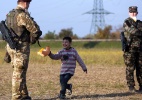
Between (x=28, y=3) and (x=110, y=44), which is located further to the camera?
(x=110, y=44)

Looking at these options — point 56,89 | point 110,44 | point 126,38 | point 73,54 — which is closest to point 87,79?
point 56,89

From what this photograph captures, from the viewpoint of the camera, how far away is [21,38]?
26.3 feet

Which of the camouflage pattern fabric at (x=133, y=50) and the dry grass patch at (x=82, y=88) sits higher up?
the camouflage pattern fabric at (x=133, y=50)

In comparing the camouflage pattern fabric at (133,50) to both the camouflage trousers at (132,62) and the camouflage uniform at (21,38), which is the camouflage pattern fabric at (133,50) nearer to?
the camouflage trousers at (132,62)

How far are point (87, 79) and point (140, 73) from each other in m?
3.13

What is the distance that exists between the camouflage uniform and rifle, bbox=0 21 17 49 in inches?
3.1

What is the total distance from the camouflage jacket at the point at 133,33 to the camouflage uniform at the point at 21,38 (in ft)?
8.58

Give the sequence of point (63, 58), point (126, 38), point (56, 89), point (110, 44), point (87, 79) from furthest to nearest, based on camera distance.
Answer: point (110, 44)
point (87, 79)
point (56, 89)
point (126, 38)
point (63, 58)

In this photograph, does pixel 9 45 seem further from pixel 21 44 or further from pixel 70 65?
pixel 70 65

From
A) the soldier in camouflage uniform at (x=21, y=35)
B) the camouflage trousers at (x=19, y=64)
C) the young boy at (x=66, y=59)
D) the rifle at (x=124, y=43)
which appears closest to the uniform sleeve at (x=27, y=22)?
the soldier in camouflage uniform at (x=21, y=35)

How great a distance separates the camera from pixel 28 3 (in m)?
8.05

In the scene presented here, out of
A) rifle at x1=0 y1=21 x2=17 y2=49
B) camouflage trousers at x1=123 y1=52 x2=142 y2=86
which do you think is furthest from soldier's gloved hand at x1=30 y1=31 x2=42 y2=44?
camouflage trousers at x1=123 y1=52 x2=142 y2=86

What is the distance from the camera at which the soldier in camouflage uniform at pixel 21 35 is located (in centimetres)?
792

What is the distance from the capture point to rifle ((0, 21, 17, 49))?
7.92 m
